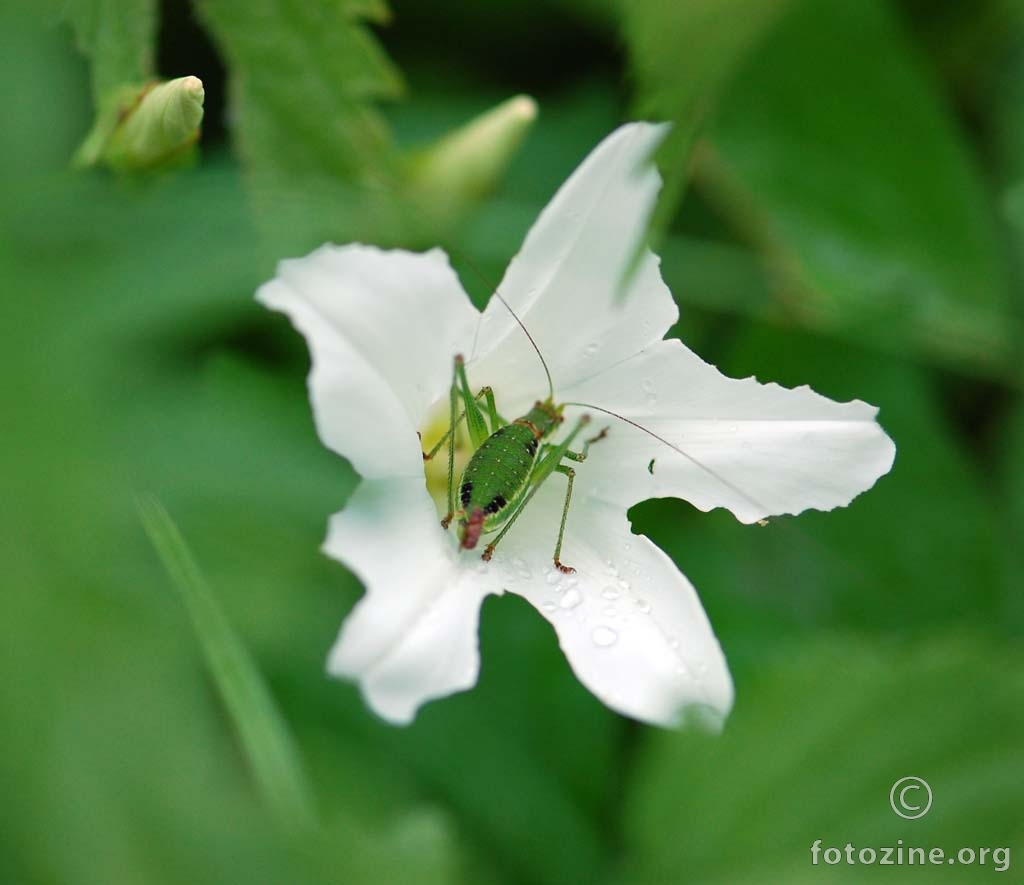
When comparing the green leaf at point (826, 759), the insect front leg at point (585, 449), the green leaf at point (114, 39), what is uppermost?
the green leaf at point (114, 39)

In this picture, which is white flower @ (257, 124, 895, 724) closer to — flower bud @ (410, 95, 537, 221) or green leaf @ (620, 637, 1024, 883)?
flower bud @ (410, 95, 537, 221)

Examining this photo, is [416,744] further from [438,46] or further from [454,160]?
[438,46]

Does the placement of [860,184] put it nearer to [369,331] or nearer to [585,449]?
[585,449]

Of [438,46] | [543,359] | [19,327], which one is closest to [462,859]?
[543,359]

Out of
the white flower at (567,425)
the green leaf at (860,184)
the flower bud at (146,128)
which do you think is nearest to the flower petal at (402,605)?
the white flower at (567,425)

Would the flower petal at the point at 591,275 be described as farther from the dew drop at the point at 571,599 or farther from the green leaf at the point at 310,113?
the green leaf at the point at 310,113
